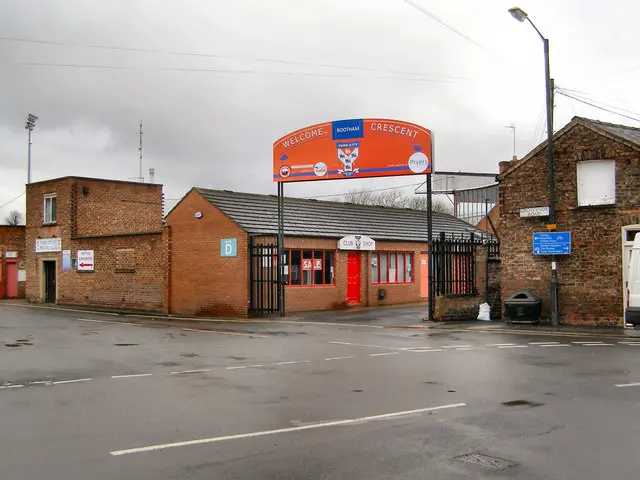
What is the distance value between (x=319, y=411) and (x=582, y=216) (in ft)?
51.0

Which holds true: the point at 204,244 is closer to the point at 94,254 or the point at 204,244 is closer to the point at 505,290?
the point at 94,254

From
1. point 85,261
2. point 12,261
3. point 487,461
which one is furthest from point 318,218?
point 487,461

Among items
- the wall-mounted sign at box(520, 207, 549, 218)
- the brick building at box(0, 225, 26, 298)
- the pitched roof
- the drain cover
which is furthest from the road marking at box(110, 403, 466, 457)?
the brick building at box(0, 225, 26, 298)

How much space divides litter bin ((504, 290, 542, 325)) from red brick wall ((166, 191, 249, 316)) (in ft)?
34.7

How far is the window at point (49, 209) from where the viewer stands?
129ft

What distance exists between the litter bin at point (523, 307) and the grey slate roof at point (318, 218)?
10.1m

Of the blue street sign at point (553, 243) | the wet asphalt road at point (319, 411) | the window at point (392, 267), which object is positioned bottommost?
the wet asphalt road at point (319, 411)

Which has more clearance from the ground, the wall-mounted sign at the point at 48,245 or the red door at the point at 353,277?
the wall-mounted sign at the point at 48,245

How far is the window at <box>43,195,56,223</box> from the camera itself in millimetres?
39188

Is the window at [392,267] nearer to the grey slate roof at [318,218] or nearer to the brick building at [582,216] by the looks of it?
the grey slate roof at [318,218]

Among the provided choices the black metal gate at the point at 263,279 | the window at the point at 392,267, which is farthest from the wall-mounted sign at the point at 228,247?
the window at the point at 392,267

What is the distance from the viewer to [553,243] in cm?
2153

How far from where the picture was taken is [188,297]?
96.0 ft

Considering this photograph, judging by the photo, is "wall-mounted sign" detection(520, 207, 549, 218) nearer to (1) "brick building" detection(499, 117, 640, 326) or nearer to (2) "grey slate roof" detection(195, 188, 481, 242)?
(1) "brick building" detection(499, 117, 640, 326)
